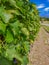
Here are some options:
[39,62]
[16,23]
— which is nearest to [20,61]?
[16,23]

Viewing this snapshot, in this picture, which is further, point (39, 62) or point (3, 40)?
point (39, 62)

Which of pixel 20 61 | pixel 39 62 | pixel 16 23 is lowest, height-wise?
pixel 39 62

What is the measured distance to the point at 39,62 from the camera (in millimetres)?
9078

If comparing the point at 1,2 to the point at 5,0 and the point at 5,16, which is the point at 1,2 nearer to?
the point at 5,0

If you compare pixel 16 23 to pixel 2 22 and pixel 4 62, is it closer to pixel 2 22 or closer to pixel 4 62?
pixel 2 22

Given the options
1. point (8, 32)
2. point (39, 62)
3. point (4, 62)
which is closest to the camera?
point (4, 62)

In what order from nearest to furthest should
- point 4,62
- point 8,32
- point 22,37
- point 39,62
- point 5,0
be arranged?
point 4,62 → point 8,32 → point 5,0 → point 22,37 → point 39,62

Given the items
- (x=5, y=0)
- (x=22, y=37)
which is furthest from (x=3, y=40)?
(x=22, y=37)

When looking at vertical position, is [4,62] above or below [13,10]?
below

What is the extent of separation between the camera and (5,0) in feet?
12.0

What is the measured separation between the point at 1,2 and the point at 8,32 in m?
0.45

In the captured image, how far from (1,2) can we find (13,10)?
278 mm

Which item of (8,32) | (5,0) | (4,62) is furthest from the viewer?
(5,0)

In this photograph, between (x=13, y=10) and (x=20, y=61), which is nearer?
(x=20, y=61)
